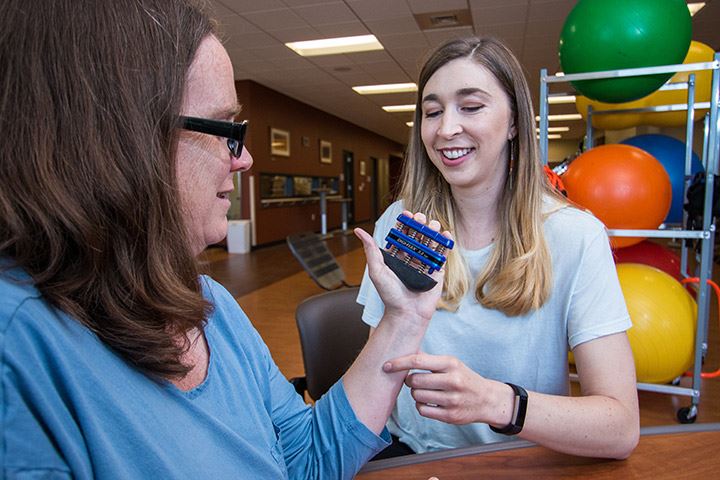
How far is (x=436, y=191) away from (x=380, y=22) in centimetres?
467

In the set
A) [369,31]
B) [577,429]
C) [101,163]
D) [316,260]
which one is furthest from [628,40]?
[369,31]

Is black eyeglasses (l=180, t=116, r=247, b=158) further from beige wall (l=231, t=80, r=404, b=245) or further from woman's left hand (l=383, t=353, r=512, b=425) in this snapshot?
beige wall (l=231, t=80, r=404, b=245)

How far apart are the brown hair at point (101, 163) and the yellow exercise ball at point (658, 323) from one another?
95.1 inches

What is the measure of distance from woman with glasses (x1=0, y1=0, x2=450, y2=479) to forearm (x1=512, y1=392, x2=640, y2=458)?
487 mm

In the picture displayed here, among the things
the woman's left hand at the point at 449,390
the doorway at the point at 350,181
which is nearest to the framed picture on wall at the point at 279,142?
the doorway at the point at 350,181

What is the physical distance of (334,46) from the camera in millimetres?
6598

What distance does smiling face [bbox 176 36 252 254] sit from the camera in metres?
0.62

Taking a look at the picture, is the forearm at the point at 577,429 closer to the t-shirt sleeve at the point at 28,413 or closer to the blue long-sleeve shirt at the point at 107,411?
the blue long-sleeve shirt at the point at 107,411

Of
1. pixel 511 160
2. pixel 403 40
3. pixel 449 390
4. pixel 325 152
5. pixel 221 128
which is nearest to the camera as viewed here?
pixel 221 128

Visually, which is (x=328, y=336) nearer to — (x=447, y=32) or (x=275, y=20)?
(x=275, y=20)

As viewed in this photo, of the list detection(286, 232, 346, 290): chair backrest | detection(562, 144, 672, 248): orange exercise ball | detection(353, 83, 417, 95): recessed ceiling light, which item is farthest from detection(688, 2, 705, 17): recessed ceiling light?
detection(286, 232, 346, 290): chair backrest

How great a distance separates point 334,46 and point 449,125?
5.88 m

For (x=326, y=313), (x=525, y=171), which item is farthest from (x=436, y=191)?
(x=326, y=313)

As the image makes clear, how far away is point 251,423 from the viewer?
0.72 metres
